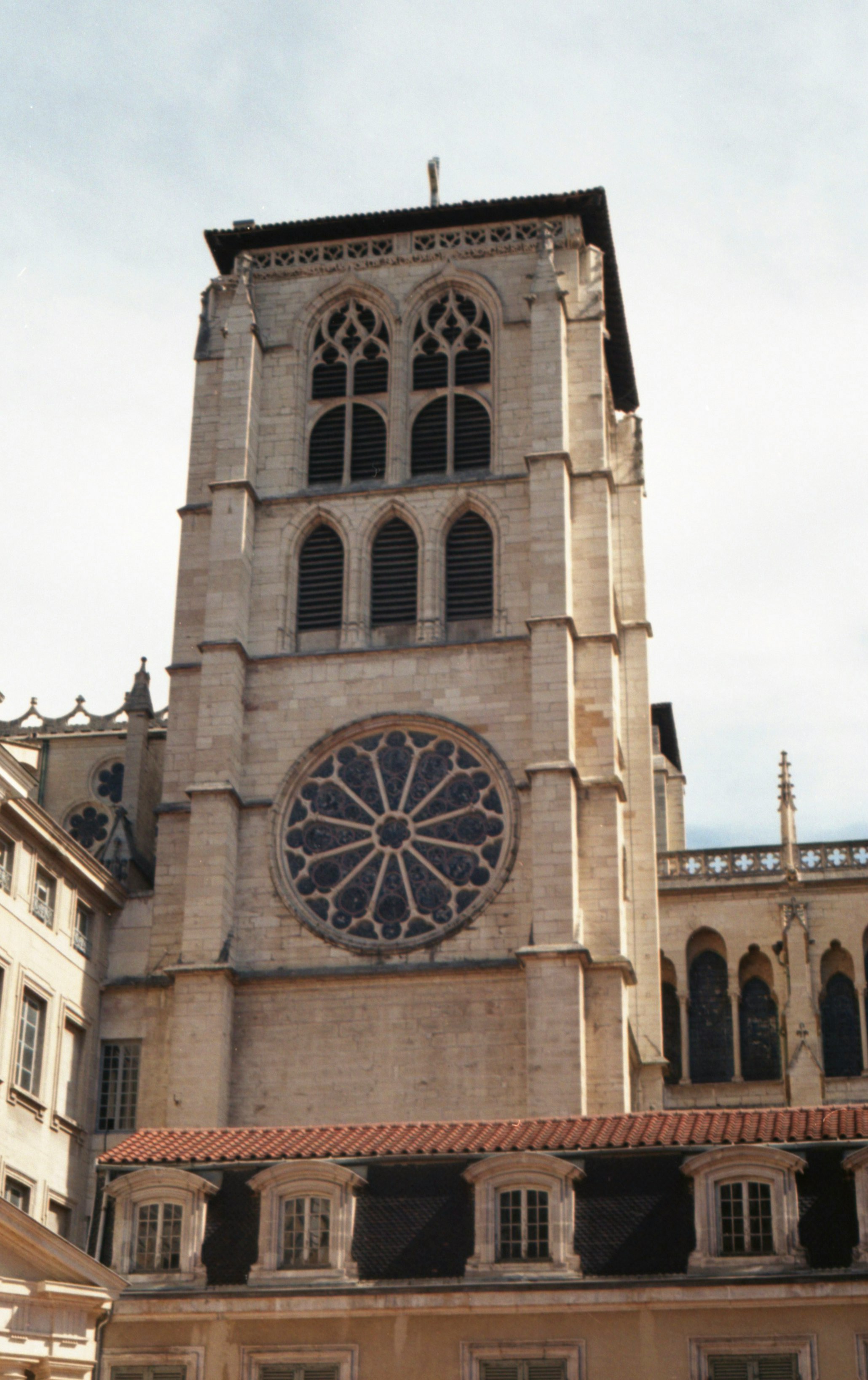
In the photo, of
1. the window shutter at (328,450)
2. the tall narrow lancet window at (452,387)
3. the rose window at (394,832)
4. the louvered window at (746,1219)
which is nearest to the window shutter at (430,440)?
the tall narrow lancet window at (452,387)

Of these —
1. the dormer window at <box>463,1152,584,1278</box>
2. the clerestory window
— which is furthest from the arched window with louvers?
the dormer window at <box>463,1152,584,1278</box>

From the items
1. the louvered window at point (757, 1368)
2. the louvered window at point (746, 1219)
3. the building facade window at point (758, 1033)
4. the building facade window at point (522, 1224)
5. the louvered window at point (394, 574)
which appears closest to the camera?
the louvered window at point (757, 1368)

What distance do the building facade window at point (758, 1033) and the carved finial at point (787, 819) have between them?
2311mm

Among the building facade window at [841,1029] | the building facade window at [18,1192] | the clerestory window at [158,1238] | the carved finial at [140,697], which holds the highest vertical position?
the carved finial at [140,697]

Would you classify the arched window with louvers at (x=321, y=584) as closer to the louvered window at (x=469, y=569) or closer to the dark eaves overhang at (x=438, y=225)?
the louvered window at (x=469, y=569)

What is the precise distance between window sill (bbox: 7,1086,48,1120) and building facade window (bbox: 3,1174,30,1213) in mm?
1117

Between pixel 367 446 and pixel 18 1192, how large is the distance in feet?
50.6

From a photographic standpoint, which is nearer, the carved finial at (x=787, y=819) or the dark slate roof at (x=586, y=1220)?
the dark slate roof at (x=586, y=1220)

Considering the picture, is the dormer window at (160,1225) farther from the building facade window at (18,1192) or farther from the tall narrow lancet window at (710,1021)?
the tall narrow lancet window at (710,1021)

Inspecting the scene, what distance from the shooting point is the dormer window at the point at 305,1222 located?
860 inches

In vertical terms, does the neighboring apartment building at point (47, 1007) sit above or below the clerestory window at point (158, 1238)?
above

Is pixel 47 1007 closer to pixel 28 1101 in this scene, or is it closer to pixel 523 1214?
pixel 28 1101

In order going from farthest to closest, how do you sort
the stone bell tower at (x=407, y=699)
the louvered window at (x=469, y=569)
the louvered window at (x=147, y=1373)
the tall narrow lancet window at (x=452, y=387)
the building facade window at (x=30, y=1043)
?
the tall narrow lancet window at (x=452, y=387) → the louvered window at (x=469, y=569) → the stone bell tower at (x=407, y=699) → the building facade window at (x=30, y=1043) → the louvered window at (x=147, y=1373)

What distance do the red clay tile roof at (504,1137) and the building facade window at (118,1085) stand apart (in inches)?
292
